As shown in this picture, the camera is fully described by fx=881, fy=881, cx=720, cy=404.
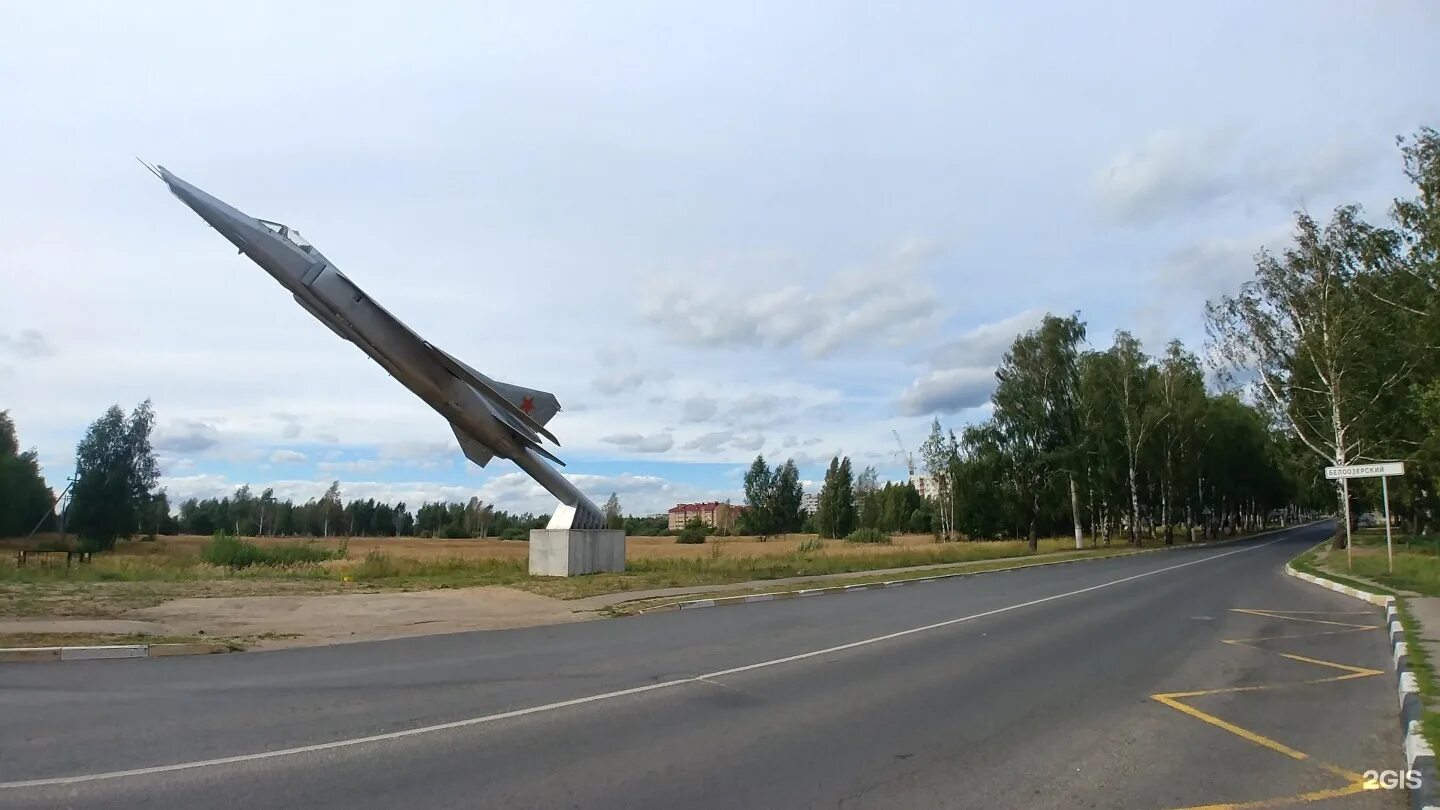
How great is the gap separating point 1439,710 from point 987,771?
3950 mm

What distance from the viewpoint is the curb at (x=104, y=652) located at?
10.4m

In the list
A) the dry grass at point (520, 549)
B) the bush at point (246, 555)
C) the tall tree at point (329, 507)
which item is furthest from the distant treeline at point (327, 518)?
the bush at point (246, 555)

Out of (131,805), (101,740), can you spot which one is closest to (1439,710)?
(131,805)

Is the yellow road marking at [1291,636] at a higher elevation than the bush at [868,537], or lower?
higher

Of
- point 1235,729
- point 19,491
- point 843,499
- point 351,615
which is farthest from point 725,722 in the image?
point 843,499

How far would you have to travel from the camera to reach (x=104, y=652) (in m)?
10.7

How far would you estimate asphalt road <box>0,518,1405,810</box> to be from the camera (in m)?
5.38

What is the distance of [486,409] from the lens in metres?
25.7

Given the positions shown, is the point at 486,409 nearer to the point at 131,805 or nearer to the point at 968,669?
the point at 968,669

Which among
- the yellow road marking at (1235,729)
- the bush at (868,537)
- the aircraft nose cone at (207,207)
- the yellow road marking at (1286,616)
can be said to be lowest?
the bush at (868,537)

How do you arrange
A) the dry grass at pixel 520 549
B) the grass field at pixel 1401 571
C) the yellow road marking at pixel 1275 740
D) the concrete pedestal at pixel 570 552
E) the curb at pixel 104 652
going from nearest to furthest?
the yellow road marking at pixel 1275 740 → the curb at pixel 104 652 → the grass field at pixel 1401 571 → the concrete pedestal at pixel 570 552 → the dry grass at pixel 520 549

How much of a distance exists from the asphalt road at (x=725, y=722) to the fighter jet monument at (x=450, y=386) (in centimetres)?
1230

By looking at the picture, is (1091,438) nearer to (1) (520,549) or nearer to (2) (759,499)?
(1) (520,549)

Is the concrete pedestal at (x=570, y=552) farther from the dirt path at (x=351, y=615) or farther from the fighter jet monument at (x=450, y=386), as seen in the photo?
the dirt path at (x=351, y=615)
